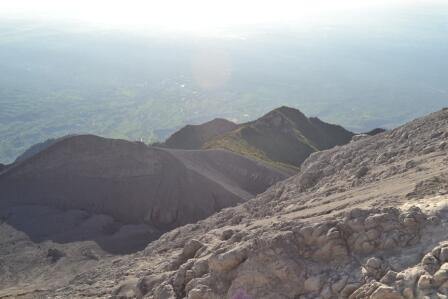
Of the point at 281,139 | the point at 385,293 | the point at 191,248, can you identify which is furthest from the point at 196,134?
the point at 385,293

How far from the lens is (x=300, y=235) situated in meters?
16.3

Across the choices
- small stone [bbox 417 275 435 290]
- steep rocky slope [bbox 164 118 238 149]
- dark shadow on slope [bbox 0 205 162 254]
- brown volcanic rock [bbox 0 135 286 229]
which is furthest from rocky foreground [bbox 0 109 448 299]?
steep rocky slope [bbox 164 118 238 149]

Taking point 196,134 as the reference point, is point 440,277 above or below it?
above

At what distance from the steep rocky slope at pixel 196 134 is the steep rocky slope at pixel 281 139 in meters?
4.71

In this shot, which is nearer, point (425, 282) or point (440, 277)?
point (440, 277)

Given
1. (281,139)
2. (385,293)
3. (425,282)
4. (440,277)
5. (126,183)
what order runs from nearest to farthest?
(440,277) → (425,282) → (385,293) → (126,183) → (281,139)

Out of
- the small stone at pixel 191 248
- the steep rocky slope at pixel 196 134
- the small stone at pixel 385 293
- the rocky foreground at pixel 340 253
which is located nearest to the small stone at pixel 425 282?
the rocky foreground at pixel 340 253

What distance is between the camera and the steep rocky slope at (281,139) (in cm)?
8194

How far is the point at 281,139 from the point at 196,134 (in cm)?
1392

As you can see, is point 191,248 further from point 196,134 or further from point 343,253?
point 196,134

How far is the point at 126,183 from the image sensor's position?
60.5 metres

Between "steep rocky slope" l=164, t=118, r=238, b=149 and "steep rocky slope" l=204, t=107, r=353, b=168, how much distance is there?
4706 mm

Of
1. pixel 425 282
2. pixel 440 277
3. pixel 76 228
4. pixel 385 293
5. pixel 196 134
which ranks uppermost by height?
pixel 440 277

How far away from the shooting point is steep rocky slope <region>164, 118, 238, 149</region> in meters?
88.7
